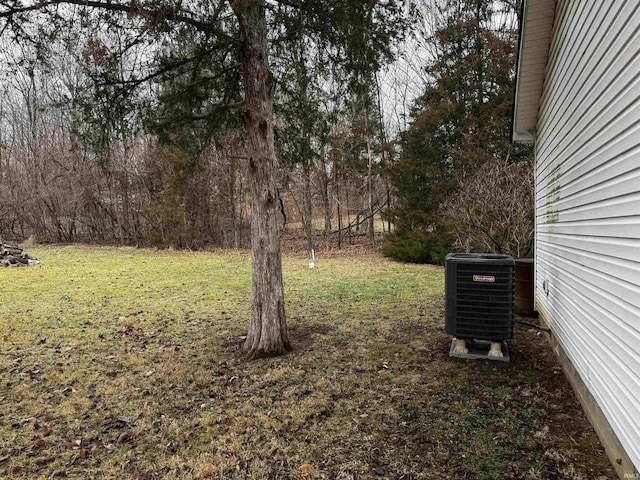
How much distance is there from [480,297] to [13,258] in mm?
12937

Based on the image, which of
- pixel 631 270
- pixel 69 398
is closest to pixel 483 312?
pixel 631 270

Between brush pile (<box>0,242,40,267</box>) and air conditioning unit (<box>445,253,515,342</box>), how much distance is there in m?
12.4

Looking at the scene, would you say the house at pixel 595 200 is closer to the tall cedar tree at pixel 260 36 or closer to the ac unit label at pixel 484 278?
the ac unit label at pixel 484 278

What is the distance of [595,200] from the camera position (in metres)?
2.77

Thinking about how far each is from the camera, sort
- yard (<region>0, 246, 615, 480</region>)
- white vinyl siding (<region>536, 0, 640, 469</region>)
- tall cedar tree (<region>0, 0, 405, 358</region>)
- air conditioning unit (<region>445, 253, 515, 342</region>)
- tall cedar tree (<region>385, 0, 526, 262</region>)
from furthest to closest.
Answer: tall cedar tree (<region>385, 0, 526, 262</region>) < tall cedar tree (<region>0, 0, 405, 358</region>) < air conditioning unit (<region>445, 253, 515, 342</region>) < yard (<region>0, 246, 615, 480</region>) < white vinyl siding (<region>536, 0, 640, 469</region>)

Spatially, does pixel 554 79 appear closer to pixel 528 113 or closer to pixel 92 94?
pixel 528 113

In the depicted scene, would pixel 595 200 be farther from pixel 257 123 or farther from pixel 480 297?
pixel 257 123

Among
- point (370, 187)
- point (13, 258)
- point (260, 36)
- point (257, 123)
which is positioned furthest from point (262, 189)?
point (370, 187)

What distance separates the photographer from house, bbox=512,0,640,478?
6.79ft

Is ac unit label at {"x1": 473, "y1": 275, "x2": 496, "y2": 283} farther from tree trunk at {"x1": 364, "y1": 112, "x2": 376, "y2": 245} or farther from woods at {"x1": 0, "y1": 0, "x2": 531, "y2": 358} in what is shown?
tree trunk at {"x1": 364, "y1": 112, "x2": 376, "y2": 245}

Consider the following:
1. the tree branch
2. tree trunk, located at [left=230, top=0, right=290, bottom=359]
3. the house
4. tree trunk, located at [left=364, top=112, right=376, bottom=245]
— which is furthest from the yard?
tree trunk, located at [left=364, top=112, right=376, bottom=245]

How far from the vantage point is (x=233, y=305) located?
7082 mm

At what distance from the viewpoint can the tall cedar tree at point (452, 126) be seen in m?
11.8

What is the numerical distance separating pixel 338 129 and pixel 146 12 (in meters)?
12.9
